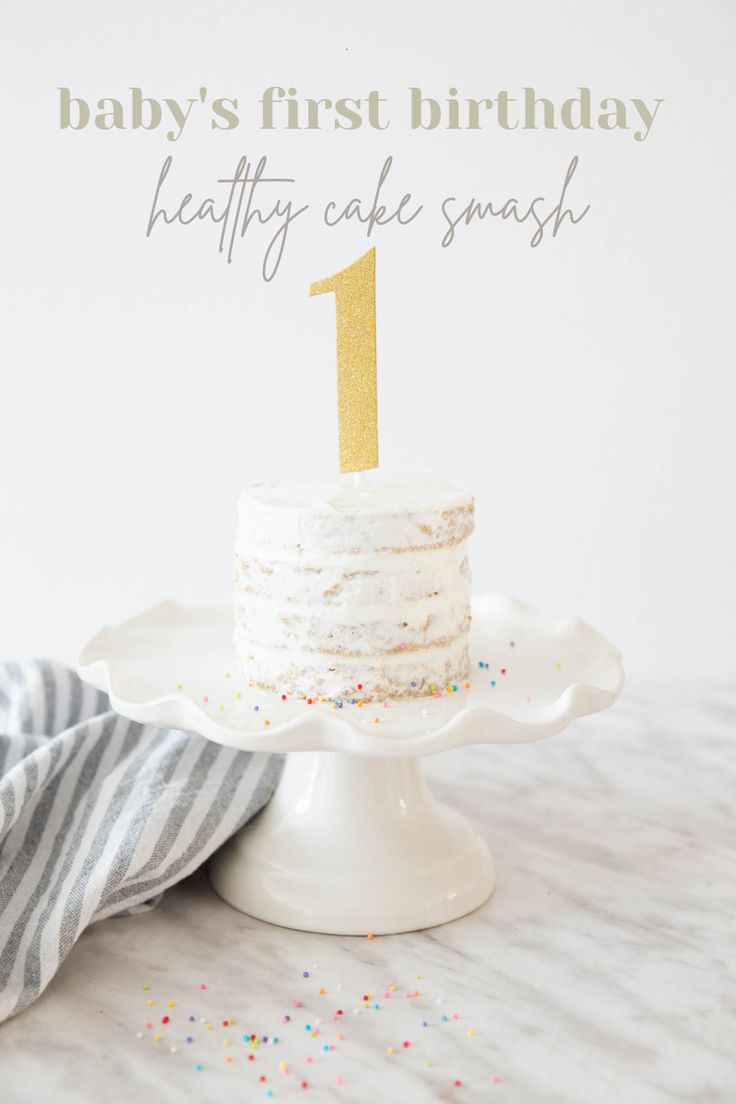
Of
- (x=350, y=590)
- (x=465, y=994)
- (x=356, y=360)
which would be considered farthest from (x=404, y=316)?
(x=465, y=994)

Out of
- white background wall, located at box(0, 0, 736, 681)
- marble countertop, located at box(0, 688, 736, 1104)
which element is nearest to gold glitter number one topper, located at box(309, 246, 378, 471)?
marble countertop, located at box(0, 688, 736, 1104)

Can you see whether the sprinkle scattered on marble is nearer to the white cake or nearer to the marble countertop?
the marble countertop

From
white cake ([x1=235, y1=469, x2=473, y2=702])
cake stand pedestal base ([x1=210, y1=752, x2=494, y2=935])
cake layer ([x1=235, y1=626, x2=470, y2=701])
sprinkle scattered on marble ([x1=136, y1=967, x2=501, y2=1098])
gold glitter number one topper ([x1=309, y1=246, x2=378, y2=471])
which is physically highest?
gold glitter number one topper ([x1=309, y1=246, x2=378, y2=471])

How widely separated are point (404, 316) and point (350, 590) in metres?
0.82

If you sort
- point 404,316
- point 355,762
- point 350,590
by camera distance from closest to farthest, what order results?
point 350,590
point 355,762
point 404,316

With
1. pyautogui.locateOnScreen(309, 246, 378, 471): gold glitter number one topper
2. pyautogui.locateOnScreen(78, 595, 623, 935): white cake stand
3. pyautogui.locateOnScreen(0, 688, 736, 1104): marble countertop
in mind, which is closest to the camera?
pyautogui.locateOnScreen(0, 688, 736, 1104): marble countertop

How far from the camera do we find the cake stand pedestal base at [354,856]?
45.6 inches

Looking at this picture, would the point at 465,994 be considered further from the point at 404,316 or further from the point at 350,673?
the point at 404,316

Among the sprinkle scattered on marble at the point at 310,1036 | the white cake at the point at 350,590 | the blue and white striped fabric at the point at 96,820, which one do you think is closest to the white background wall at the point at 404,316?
A: the blue and white striped fabric at the point at 96,820

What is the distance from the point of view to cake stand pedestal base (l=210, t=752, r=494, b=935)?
45.6 inches

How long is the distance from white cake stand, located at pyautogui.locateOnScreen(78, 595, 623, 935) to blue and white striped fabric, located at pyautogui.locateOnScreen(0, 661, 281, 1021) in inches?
2.3

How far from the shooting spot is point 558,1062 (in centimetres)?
95

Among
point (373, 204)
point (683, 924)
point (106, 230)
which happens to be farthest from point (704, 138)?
point (683, 924)

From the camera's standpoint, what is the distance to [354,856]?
1183mm
